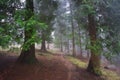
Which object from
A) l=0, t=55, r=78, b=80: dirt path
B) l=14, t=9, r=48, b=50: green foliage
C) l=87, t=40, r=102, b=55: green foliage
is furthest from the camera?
l=87, t=40, r=102, b=55: green foliage

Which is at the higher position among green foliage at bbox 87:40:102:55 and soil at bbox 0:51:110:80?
green foliage at bbox 87:40:102:55

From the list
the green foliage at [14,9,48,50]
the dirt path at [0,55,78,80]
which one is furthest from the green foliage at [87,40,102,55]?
the green foliage at [14,9,48,50]

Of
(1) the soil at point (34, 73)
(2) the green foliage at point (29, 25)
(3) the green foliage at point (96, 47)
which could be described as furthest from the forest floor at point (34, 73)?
(2) the green foliage at point (29, 25)

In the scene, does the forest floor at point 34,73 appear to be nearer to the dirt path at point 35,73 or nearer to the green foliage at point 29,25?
the dirt path at point 35,73

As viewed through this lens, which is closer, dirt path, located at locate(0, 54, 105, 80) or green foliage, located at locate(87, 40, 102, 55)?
dirt path, located at locate(0, 54, 105, 80)

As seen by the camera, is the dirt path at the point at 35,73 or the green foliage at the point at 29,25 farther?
the dirt path at the point at 35,73

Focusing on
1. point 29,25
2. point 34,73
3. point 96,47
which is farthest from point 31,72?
point 96,47

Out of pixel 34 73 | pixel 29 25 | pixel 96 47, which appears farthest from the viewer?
pixel 96 47

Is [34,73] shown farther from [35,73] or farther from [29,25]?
[29,25]

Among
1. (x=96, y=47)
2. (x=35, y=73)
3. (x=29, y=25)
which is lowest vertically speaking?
(x=35, y=73)

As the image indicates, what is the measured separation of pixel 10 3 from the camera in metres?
13.0

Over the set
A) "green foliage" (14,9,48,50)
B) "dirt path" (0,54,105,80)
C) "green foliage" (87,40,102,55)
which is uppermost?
"green foliage" (14,9,48,50)

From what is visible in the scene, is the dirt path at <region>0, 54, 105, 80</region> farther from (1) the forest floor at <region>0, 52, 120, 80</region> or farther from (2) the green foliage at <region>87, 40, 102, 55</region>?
(2) the green foliage at <region>87, 40, 102, 55</region>

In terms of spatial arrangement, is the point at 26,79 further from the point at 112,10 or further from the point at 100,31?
the point at 112,10
